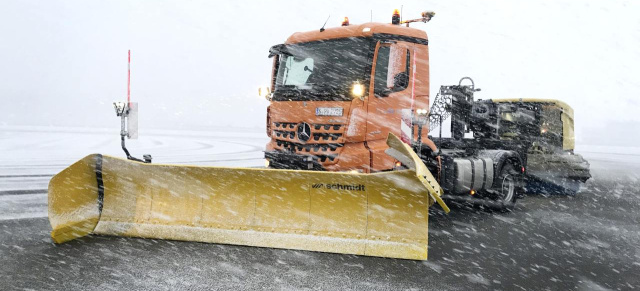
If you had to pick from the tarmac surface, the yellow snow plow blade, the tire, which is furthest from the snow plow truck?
the tire

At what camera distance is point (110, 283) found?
12.8ft

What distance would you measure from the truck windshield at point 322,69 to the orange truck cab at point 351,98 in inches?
0.6

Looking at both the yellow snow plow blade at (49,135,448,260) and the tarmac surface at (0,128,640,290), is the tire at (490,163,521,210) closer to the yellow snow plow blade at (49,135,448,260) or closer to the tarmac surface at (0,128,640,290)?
the tarmac surface at (0,128,640,290)

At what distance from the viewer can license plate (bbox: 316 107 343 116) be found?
21.3 feet

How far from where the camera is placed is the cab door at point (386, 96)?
653 centimetres

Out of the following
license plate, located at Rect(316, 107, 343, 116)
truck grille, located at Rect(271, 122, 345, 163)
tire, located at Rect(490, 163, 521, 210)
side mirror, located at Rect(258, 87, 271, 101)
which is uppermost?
side mirror, located at Rect(258, 87, 271, 101)

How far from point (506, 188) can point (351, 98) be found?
3770 mm

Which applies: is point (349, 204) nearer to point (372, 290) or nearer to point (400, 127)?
point (372, 290)

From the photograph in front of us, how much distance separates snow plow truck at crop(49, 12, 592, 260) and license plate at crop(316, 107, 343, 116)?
0.01 m

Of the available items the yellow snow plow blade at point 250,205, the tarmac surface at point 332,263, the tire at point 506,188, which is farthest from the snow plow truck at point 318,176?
the tire at point 506,188

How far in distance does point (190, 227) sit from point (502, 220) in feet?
15.6

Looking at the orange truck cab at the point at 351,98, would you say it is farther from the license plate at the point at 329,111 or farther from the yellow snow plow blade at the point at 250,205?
the yellow snow plow blade at the point at 250,205

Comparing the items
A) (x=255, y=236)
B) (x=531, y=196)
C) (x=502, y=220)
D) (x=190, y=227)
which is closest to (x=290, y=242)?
(x=255, y=236)

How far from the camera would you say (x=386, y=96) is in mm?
6645
